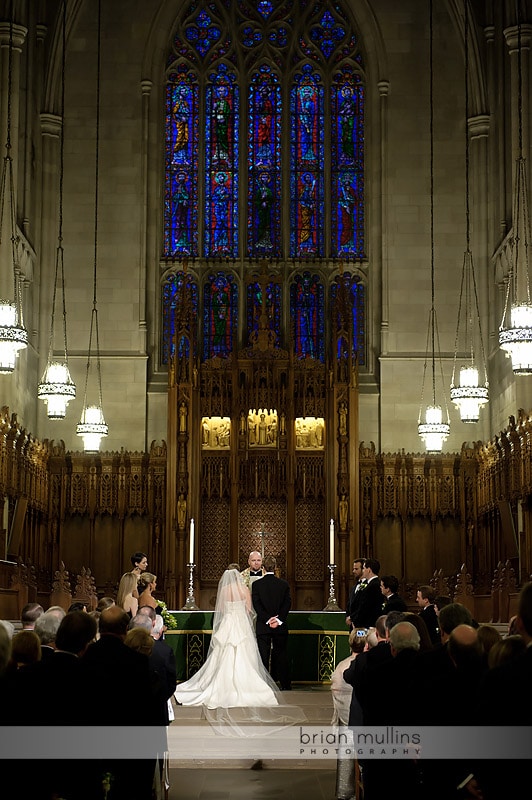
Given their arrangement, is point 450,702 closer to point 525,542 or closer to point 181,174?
point 525,542

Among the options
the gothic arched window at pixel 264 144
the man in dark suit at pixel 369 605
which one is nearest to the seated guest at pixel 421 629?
the man in dark suit at pixel 369 605

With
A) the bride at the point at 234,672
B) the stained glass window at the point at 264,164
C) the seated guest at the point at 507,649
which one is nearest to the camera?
the seated guest at the point at 507,649

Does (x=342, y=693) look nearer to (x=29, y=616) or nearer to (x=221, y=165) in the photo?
(x=29, y=616)

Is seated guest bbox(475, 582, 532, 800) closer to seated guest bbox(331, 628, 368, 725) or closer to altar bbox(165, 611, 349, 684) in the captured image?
seated guest bbox(331, 628, 368, 725)

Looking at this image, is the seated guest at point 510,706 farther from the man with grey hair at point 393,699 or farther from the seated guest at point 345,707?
the seated guest at point 345,707

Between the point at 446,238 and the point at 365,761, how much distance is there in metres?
19.8

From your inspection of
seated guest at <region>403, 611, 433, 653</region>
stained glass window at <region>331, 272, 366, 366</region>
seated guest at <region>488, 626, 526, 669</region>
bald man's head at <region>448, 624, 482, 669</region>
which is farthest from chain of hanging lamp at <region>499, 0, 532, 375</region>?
seated guest at <region>488, 626, 526, 669</region>

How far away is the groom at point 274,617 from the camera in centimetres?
1709

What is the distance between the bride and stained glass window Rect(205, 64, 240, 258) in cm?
1275

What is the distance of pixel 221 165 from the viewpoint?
2778cm

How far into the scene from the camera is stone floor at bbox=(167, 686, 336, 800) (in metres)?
10.3

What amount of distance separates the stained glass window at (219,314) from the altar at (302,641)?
9.25 meters

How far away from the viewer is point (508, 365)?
2388 cm

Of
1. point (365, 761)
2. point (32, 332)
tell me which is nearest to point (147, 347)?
point (32, 332)
